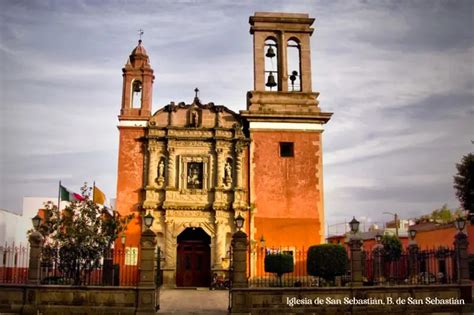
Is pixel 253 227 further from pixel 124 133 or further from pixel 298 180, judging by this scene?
pixel 124 133

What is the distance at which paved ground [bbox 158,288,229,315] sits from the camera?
616 inches

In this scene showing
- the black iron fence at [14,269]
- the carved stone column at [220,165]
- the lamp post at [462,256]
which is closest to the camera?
the lamp post at [462,256]

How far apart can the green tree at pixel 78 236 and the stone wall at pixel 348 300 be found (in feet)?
20.8

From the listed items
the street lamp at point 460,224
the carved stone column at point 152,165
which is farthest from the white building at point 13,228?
the street lamp at point 460,224

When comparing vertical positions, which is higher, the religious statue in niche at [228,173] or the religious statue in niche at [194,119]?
the religious statue in niche at [194,119]

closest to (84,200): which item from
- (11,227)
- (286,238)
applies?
(286,238)

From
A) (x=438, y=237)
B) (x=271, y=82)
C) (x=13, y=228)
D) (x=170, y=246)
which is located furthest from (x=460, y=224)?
(x=13, y=228)

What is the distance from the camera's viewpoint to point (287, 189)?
78.9ft

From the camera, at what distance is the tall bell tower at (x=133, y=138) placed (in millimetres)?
23455

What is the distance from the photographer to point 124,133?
79.8ft

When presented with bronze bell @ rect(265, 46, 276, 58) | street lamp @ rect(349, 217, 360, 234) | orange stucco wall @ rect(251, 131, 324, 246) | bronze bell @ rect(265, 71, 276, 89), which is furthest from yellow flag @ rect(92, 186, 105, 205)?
street lamp @ rect(349, 217, 360, 234)

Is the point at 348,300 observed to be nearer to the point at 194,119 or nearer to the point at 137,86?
→ the point at 194,119

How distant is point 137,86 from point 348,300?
593 inches

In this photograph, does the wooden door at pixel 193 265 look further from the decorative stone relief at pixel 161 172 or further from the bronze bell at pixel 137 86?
the bronze bell at pixel 137 86
